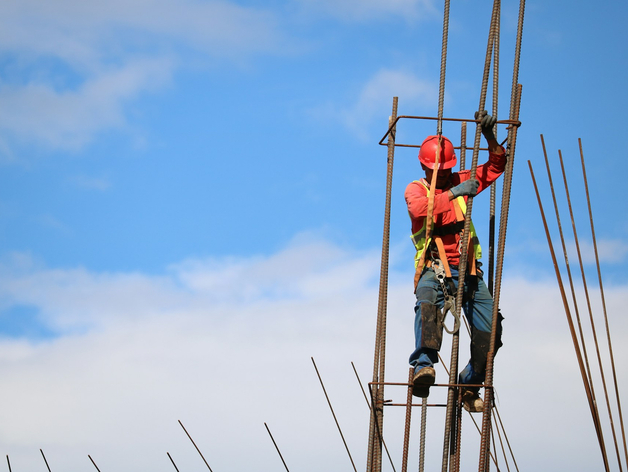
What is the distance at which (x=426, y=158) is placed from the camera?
10.4 meters

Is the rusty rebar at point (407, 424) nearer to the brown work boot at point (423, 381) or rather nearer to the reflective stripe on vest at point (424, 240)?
the brown work boot at point (423, 381)

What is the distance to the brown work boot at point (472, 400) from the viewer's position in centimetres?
1027

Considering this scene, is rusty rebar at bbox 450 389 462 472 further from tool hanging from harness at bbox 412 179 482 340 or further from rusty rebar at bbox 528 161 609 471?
rusty rebar at bbox 528 161 609 471

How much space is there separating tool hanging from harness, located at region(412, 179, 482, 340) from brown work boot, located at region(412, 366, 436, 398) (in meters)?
0.34

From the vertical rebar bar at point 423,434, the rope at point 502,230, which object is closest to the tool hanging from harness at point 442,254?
the rope at point 502,230

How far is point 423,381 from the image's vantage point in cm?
985

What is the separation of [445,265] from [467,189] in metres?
0.95

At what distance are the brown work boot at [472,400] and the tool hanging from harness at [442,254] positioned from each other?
743 mm

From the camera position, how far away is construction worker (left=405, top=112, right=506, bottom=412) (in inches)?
394

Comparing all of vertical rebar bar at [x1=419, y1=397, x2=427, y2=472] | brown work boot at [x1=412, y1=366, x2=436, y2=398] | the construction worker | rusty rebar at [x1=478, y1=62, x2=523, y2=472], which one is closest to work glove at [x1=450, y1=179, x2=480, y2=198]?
the construction worker

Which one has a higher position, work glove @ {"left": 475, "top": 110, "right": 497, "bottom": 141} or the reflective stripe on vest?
work glove @ {"left": 475, "top": 110, "right": 497, "bottom": 141}

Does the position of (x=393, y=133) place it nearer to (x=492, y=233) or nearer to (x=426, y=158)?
(x=426, y=158)

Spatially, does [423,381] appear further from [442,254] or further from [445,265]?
[442,254]

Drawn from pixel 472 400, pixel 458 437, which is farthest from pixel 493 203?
pixel 458 437
